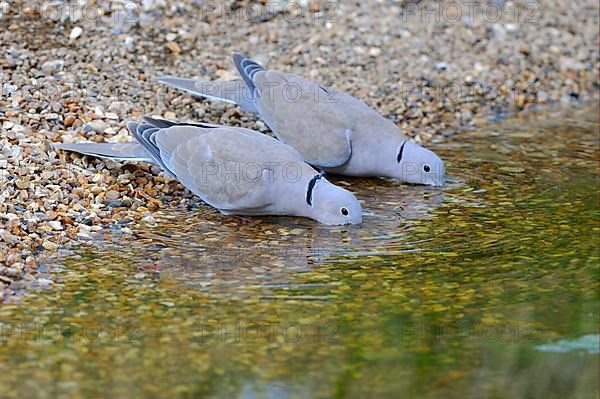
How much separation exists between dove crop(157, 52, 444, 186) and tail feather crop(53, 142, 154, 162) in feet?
3.30

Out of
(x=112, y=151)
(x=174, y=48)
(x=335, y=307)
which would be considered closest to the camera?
(x=335, y=307)

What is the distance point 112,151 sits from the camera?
6.18m

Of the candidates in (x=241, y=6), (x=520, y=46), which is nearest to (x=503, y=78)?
(x=520, y=46)

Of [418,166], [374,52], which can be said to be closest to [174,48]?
[374,52]

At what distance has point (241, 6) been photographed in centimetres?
862

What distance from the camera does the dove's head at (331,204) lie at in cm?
575

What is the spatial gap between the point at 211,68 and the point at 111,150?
1.88m

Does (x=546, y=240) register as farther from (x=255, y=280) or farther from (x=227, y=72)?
(x=227, y=72)

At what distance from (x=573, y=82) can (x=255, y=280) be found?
4.79 meters

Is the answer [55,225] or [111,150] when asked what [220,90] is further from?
[55,225]

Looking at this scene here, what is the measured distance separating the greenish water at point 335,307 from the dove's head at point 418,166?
6.0 inches

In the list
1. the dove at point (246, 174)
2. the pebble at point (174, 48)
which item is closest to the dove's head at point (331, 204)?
the dove at point (246, 174)

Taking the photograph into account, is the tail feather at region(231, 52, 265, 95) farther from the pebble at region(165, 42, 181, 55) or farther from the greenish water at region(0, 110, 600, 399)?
the greenish water at region(0, 110, 600, 399)

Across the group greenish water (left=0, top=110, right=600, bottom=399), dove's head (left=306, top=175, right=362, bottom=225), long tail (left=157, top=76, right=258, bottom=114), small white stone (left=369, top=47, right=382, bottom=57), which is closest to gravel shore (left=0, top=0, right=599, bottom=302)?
small white stone (left=369, top=47, right=382, bottom=57)
